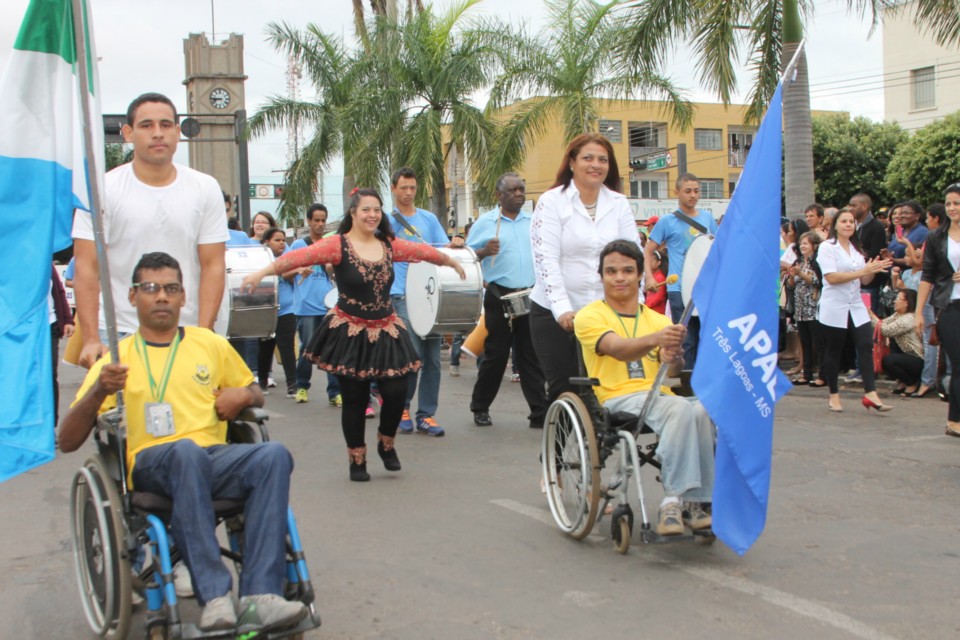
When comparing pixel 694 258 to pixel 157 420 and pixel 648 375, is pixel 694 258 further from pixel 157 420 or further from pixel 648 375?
pixel 157 420

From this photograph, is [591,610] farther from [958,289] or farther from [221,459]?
[958,289]

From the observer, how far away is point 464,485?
7074 millimetres

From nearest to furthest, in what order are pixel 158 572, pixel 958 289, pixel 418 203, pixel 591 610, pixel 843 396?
pixel 158 572
pixel 591 610
pixel 958 289
pixel 843 396
pixel 418 203

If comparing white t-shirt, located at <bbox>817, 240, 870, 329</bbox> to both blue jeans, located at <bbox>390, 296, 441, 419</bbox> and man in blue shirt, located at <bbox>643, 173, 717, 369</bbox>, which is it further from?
blue jeans, located at <bbox>390, 296, 441, 419</bbox>

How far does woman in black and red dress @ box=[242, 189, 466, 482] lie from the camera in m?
7.11

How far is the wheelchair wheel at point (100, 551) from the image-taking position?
3.92 m

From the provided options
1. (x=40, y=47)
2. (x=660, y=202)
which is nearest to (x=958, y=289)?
(x=40, y=47)

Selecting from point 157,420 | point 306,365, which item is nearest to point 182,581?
point 157,420

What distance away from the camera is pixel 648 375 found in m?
5.71

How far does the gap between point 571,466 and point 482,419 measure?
403cm

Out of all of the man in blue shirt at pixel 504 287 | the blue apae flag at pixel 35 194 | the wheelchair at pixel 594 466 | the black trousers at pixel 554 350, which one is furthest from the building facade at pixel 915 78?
the blue apae flag at pixel 35 194

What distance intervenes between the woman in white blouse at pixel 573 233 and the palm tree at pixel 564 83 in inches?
673

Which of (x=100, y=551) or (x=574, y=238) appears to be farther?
(x=574, y=238)

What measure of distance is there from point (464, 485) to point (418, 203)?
19452 millimetres
